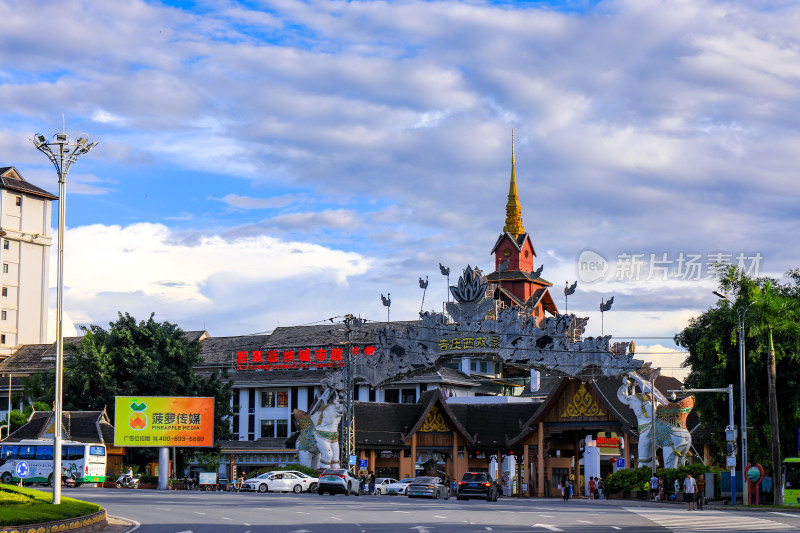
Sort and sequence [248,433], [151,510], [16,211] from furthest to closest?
[16,211] < [248,433] < [151,510]

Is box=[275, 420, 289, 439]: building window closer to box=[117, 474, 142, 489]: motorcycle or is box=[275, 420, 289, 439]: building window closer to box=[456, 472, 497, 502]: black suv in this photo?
box=[117, 474, 142, 489]: motorcycle

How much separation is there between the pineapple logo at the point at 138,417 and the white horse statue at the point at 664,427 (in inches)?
1163

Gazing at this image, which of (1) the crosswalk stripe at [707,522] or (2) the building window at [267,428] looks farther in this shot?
(2) the building window at [267,428]

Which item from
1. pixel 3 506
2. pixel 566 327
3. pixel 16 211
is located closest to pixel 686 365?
pixel 566 327

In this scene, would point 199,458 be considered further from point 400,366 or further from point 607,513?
point 607,513

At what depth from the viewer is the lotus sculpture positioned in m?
53.8

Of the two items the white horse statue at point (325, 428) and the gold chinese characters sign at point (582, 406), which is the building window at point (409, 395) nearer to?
the gold chinese characters sign at point (582, 406)

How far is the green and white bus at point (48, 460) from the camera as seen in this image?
60.2 m

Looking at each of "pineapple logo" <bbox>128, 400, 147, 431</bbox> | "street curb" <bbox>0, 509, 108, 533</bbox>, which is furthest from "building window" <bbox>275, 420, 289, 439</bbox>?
"street curb" <bbox>0, 509, 108, 533</bbox>

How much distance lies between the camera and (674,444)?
52.1 metres

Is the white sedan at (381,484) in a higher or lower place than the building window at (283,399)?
lower

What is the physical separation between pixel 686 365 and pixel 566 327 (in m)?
19.8

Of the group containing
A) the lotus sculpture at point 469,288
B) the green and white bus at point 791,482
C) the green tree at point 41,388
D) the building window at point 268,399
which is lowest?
the green and white bus at point 791,482

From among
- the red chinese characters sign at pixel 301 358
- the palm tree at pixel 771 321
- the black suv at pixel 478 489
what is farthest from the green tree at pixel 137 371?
the palm tree at pixel 771 321
